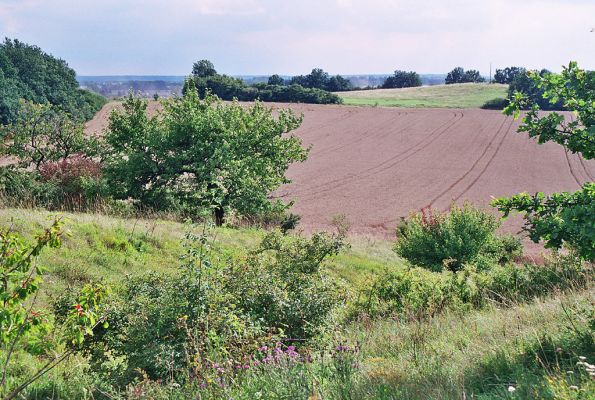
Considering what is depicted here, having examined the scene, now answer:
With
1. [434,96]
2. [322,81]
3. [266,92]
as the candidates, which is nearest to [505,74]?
[434,96]

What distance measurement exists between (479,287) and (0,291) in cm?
1059

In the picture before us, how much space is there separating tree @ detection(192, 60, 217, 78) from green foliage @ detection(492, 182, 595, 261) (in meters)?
100

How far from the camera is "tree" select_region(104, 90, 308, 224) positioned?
70.4 feet

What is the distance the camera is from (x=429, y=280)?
12.5 m

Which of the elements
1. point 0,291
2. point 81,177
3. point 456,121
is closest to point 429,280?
point 0,291

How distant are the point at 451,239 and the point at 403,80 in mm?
133327

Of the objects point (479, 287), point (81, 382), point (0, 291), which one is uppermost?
point (0, 291)

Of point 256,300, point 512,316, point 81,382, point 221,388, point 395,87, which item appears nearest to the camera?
point 221,388

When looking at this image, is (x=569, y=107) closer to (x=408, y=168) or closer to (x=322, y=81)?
(x=408, y=168)

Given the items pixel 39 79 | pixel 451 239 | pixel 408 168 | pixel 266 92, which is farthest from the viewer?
pixel 266 92

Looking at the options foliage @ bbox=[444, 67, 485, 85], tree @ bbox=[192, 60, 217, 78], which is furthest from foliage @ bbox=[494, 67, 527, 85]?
tree @ bbox=[192, 60, 217, 78]

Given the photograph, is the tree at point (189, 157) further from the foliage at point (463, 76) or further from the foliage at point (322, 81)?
the foliage at point (463, 76)

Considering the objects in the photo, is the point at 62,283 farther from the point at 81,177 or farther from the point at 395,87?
the point at 395,87

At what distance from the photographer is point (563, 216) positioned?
600 cm
